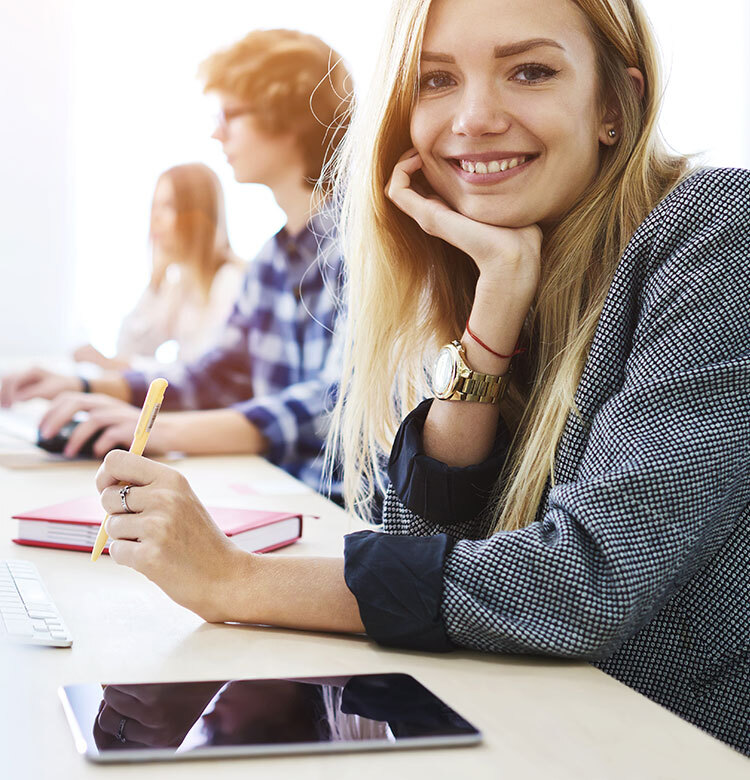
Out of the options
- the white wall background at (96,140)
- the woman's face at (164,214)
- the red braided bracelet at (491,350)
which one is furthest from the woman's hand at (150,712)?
the white wall background at (96,140)

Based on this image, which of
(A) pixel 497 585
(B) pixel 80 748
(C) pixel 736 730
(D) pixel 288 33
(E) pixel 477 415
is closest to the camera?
(B) pixel 80 748

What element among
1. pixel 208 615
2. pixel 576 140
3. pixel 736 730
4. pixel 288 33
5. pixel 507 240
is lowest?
pixel 736 730

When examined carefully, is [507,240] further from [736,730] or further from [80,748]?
[80,748]

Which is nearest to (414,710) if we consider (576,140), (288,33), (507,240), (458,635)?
(458,635)

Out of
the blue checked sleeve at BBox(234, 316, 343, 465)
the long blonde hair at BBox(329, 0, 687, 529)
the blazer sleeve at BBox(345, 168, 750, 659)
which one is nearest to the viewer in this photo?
the blazer sleeve at BBox(345, 168, 750, 659)

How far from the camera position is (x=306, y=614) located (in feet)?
2.73

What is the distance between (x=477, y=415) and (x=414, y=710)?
18.6 inches

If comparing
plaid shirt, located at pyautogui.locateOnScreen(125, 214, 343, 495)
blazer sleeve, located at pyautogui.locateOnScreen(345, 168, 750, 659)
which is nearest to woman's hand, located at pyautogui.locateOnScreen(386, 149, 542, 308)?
blazer sleeve, located at pyautogui.locateOnScreen(345, 168, 750, 659)

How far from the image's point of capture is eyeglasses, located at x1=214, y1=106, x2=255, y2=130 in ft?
7.13

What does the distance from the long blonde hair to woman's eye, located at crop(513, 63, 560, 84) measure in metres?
0.07

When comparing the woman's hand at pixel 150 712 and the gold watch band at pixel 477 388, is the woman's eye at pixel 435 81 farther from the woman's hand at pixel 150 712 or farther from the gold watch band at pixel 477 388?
the woman's hand at pixel 150 712

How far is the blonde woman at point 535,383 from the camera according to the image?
0.79 meters

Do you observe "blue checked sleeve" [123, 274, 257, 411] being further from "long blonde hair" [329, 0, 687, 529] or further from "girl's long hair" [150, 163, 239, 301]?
"girl's long hair" [150, 163, 239, 301]

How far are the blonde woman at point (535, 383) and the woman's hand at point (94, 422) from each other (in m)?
0.50
